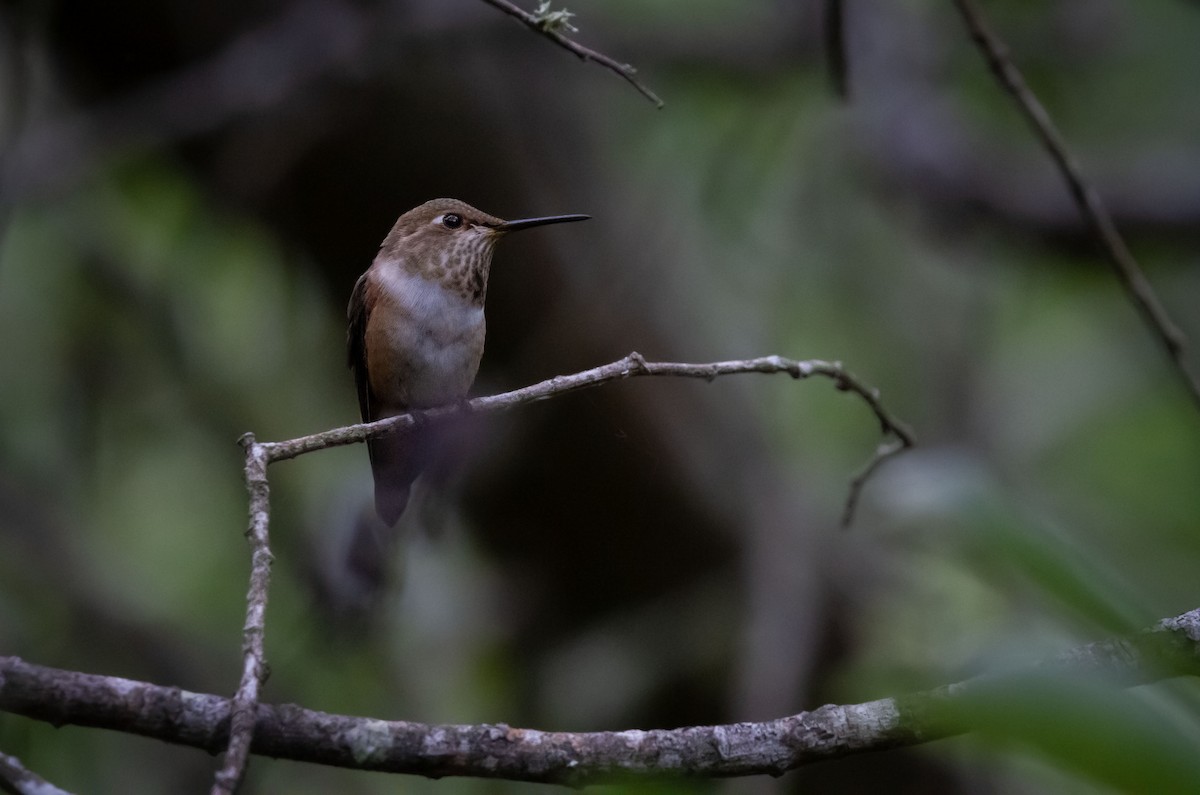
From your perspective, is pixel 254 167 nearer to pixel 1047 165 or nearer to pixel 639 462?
pixel 639 462

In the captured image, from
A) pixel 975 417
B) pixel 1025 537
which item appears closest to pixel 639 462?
pixel 975 417

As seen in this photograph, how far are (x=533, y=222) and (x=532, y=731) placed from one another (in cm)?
113

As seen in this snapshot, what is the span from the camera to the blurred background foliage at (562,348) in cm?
416

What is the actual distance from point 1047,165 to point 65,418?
4286mm

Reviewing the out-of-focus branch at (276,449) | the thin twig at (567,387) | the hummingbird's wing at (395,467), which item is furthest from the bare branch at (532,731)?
the hummingbird's wing at (395,467)

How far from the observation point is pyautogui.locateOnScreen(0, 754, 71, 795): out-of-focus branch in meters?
1.41

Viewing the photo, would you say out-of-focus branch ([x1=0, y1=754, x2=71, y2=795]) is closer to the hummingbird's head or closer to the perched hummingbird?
the perched hummingbird

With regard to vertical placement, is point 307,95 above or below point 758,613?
above

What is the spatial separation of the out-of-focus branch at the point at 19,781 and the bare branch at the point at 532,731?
0.18 meters

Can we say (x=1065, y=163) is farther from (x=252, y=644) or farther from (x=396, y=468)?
(x=252, y=644)

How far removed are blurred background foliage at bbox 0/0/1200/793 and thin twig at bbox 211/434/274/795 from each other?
1397 mm

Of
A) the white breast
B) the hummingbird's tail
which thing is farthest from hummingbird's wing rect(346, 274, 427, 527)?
the white breast

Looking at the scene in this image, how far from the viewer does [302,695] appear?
3939 millimetres

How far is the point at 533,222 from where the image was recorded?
8.28 ft
